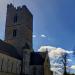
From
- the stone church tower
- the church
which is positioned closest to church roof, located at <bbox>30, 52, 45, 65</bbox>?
the church

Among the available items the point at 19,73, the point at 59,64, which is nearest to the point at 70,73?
the point at 59,64

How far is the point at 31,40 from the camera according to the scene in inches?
2721

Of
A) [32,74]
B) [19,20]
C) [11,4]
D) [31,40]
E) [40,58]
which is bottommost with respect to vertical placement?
[32,74]

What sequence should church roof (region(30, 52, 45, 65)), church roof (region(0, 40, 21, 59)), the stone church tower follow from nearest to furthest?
church roof (region(0, 40, 21, 59)) → church roof (region(30, 52, 45, 65)) → the stone church tower

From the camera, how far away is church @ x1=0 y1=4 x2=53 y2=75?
186 ft

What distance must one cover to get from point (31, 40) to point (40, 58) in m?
8.45

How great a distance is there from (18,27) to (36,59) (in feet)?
33.4

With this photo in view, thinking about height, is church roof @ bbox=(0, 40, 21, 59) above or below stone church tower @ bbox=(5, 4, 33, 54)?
below

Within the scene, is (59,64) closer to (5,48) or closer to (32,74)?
(32,74)

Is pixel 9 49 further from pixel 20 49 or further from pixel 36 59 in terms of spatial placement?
pixel 36 59

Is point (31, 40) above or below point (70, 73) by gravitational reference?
above

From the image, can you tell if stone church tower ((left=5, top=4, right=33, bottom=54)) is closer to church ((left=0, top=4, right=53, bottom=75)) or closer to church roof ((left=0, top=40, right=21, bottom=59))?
church ((left=0, top=4, right=53, bottom=75))

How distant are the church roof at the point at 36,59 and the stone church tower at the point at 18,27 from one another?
11.4ft

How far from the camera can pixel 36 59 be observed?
61906 millimetres
